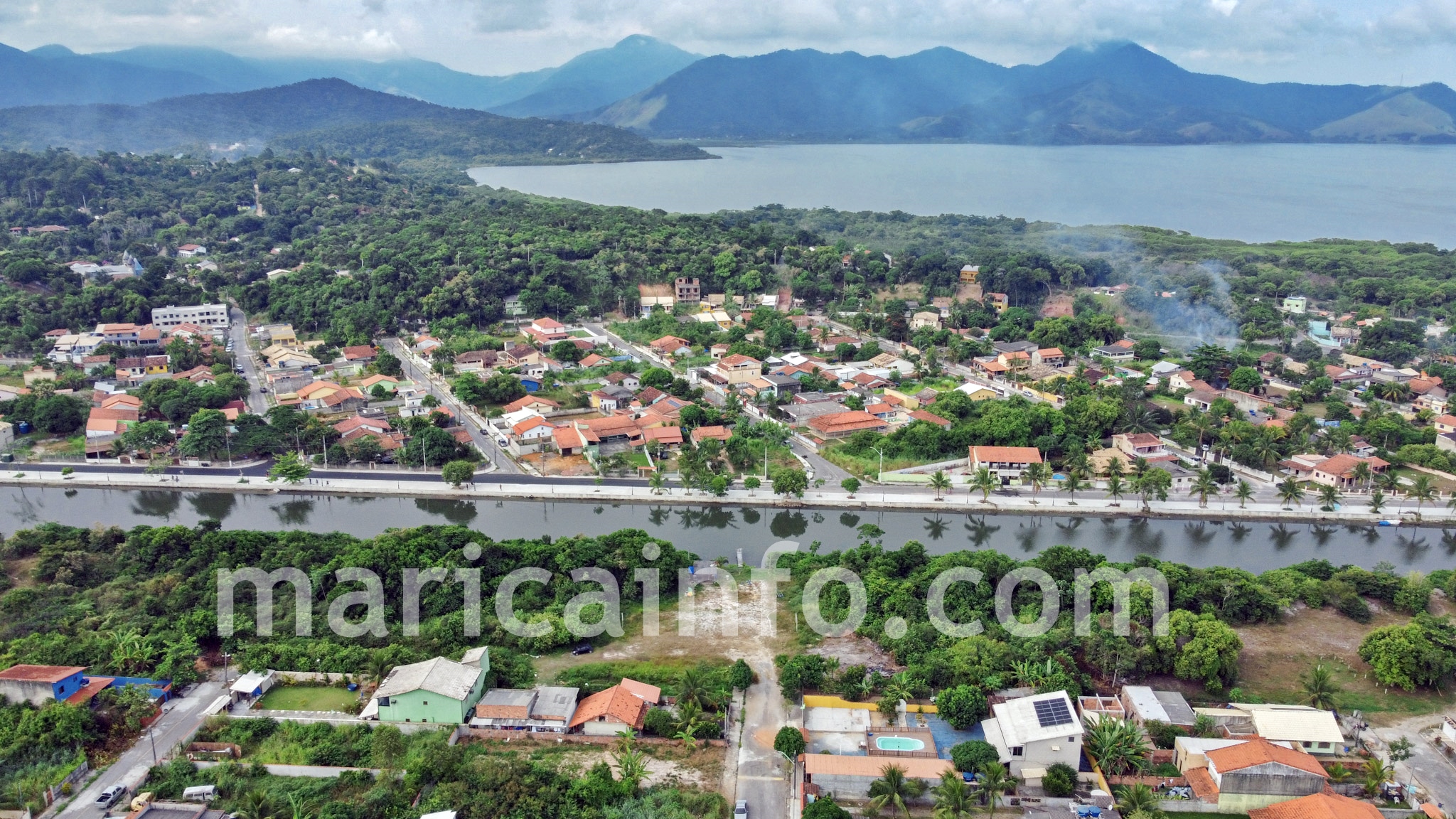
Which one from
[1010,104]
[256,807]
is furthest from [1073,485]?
[1010,104]

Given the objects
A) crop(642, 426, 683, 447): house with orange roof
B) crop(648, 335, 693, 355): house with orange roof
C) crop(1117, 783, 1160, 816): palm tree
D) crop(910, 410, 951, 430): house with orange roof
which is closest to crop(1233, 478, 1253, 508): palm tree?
crop(910, 410, 951, 430): house with orange roof

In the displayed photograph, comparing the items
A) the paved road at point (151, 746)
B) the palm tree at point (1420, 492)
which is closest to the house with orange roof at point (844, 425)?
the palm tree at point (1420, 492)

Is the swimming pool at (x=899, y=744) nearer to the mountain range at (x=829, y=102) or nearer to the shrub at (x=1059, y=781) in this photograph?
the shrub at (x=1059, y=781)

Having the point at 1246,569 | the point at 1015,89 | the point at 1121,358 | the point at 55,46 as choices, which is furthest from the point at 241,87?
the point at 1246,569

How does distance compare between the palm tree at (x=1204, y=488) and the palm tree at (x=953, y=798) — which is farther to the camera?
the palm tree at (x=1204, y=488)

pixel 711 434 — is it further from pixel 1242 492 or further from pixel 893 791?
pixel 893 791
